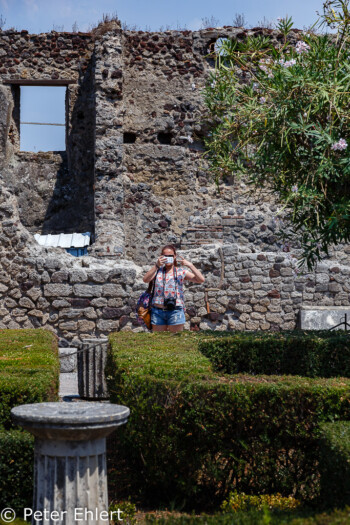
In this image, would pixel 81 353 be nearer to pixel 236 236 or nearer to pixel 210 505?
pixel 210 505

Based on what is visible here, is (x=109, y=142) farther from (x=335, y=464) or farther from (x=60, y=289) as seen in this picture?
(x=335, y=464)

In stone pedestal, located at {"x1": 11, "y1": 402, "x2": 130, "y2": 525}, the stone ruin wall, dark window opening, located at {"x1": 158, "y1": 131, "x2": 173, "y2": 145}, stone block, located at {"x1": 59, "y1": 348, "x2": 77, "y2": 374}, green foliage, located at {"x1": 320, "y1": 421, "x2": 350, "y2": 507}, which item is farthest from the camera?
dark window opening, located at {"x1": 158, "y1": 131, "x2": 173, "y2": 145}

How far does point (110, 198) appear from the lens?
14.1 meters

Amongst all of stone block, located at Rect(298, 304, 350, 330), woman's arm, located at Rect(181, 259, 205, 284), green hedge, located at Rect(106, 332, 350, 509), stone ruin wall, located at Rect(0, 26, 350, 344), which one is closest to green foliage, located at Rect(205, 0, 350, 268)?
woman's arm, located at Rect(181, 259, 205, 284)

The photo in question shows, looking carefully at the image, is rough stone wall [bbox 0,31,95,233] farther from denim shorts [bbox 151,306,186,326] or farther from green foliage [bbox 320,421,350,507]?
green foliage [bbox 320,421,350,507]

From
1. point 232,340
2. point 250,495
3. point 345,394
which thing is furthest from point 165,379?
point 232,340

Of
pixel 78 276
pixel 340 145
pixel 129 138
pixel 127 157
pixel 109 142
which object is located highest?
pixel 129 138

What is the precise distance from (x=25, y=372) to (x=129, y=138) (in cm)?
1155

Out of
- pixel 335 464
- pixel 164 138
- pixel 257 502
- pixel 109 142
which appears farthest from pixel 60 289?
pixel 164 138

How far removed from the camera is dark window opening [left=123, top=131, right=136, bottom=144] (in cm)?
1545

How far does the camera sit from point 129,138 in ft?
50.8

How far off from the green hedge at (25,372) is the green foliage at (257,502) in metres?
1.36

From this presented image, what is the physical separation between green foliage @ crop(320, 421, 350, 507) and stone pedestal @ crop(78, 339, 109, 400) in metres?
3.80

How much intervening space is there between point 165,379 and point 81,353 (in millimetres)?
3292
